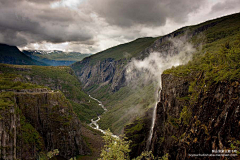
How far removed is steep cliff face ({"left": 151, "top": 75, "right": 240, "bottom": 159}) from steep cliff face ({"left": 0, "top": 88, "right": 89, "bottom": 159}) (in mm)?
72238

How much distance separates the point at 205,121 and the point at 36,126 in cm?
10424

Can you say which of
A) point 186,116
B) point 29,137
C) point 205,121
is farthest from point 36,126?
point 205,121

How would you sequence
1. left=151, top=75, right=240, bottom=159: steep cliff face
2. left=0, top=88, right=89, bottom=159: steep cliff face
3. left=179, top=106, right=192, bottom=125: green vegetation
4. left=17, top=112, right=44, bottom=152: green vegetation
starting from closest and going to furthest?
left=151, top=75, right=240, bottom=159: steep cliff face → left=179, top=106, right=192, bottom=125: green vegetation → left=0, top=88, right=89, bottom=159: steep cliff face → left=17, top=112, right=44, bottom=152: green vegetation

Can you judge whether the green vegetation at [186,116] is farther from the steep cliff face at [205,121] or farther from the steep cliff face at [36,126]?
the steep cliff face at [36,126]

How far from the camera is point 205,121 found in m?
39.7

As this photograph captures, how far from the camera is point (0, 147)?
5825 cm

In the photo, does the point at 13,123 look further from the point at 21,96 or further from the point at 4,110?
the point at 21,96

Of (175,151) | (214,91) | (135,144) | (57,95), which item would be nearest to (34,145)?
(57,95)

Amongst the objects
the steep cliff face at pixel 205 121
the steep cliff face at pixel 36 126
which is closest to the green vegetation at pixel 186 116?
the steep cliff face at pixel 205 121

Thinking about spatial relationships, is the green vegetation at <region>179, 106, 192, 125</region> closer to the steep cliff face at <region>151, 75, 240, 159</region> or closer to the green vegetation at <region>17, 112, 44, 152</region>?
the steep cliff face at <region>151, 75, 240, 159</region>

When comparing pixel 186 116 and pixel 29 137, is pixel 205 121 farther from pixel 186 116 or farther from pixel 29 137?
pixel 29 137

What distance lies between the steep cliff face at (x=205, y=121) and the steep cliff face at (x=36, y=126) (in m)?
72.2

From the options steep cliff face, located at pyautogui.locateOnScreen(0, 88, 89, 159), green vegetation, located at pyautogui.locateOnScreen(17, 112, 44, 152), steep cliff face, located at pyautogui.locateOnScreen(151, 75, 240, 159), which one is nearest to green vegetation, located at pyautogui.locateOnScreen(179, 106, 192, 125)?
steep cliff face, located at pyautogui.locateOnScreen(151, 75, 240, 159)

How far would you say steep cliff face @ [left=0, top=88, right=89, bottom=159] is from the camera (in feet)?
218
